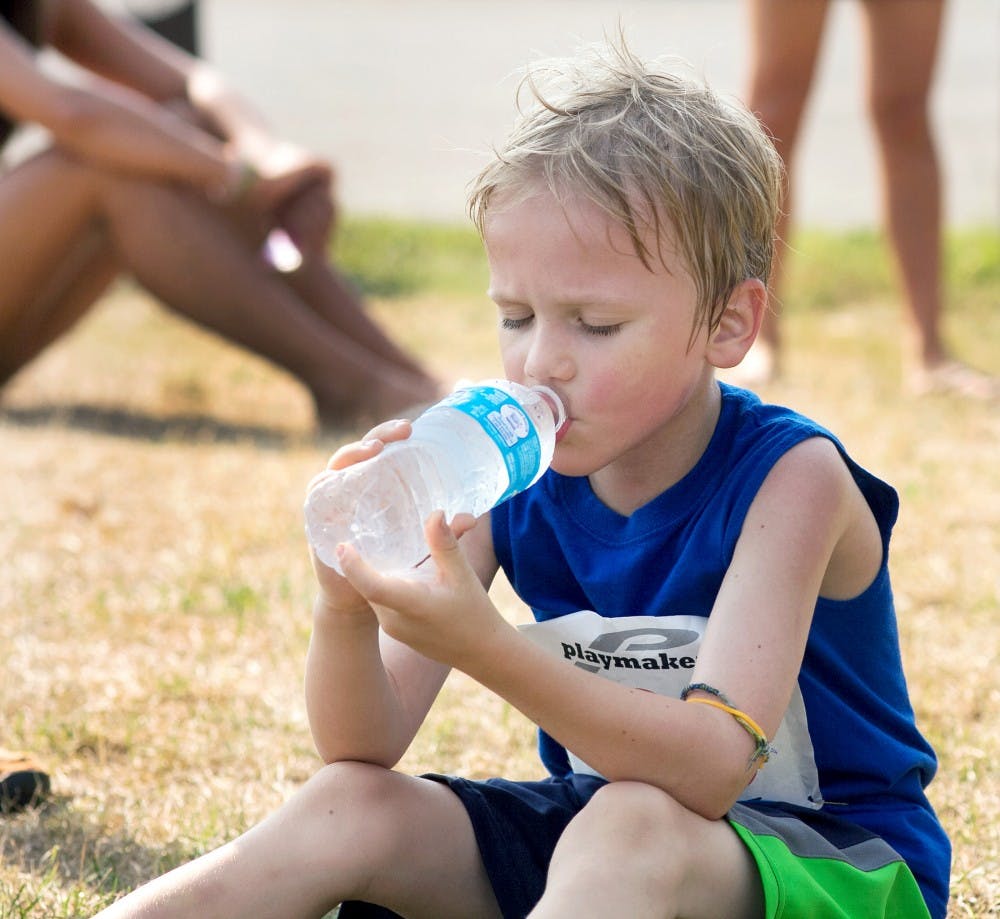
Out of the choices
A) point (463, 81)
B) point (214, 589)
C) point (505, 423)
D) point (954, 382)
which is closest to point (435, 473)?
point (505, 423)

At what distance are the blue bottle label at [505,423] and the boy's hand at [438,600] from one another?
0.13 metres

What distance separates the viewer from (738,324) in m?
1.94

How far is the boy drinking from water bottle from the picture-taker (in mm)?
1672

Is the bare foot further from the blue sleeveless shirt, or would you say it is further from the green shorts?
the green shorts

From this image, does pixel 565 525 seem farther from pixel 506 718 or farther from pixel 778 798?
pixel 506 718

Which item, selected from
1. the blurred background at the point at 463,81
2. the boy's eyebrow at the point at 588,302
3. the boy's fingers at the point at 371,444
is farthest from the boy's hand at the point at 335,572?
the blurred background at the point at 463,81

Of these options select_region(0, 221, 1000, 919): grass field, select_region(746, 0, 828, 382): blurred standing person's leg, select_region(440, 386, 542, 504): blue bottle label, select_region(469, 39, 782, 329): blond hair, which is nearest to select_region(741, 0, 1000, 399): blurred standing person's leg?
select_region(746, 0, 828, 382): blurred standing person's leg

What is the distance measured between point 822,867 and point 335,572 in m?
0.64

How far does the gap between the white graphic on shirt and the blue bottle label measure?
246 mm

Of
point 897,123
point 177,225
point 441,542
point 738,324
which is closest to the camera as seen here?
point 441,542

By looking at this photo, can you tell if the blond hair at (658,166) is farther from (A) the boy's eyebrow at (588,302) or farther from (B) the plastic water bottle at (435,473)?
(B) the plastic water bottle at (435,473)

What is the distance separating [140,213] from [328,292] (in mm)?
722

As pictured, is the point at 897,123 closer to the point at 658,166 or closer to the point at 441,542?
the point at 658,166

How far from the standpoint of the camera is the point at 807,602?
5.79 ft
